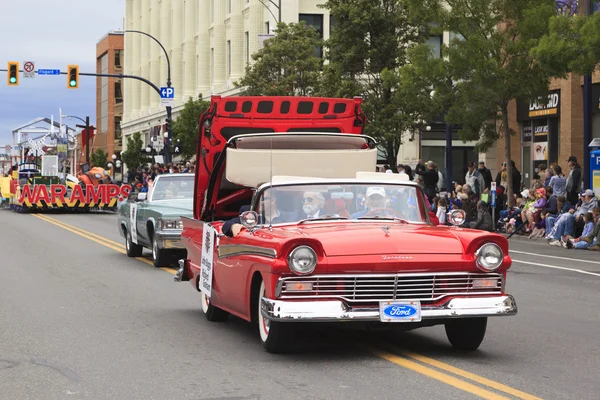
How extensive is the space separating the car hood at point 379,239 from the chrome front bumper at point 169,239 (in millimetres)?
8874

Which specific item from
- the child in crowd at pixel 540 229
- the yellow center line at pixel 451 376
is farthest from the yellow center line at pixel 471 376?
the child in crowd at pixel 540 229

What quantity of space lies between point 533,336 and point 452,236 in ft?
6.66

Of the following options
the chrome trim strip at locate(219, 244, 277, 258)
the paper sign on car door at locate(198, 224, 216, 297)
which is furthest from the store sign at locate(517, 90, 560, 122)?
the chrome trim strip at locate(219, 244, 277, 258)

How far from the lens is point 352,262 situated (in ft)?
28.2

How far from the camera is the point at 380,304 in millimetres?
8594

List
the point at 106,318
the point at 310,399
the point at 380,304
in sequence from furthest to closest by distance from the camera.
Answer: the point at 106,318 → the point at 380,304 → the point at 310,399

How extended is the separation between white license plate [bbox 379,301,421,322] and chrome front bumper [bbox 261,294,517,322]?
4 cm

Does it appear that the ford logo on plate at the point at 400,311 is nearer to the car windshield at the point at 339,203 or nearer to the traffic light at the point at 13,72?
the car windshield at the point at 339,203

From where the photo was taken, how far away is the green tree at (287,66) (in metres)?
46.1

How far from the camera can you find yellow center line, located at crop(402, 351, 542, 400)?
752 cm

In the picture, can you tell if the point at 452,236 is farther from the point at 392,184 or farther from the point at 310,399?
the point at 310,399

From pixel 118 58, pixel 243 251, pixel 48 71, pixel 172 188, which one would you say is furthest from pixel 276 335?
pixel 118 58

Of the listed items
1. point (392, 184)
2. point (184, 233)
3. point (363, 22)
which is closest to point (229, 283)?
point (392, 184)

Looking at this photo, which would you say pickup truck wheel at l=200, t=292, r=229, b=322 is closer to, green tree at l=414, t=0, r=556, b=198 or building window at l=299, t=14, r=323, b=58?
green tree at l=414, t=0, r=556, b=198
